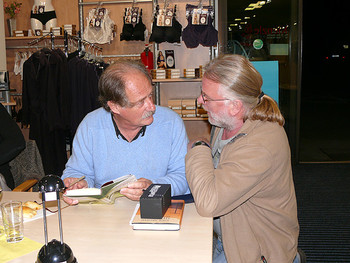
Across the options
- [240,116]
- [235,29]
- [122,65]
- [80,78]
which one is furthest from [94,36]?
[240,116]

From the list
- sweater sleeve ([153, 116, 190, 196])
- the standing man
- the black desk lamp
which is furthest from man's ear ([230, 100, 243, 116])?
the black desk lamp

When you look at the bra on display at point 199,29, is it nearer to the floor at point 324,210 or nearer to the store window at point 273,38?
the store window at point 273,38

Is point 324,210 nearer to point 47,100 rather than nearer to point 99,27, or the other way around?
point 47,100

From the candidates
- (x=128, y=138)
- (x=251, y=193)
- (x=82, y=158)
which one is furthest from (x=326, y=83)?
(x=251, y=193)

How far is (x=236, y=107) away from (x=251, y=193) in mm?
437

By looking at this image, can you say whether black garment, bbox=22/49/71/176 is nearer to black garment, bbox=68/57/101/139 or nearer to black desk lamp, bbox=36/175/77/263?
black garment, bbox=68/57/101/139

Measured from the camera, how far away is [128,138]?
2.17 meters

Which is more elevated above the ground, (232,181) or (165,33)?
(165,33)

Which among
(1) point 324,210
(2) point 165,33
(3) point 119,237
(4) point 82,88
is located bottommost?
(1) point 324,210

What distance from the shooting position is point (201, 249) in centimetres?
134

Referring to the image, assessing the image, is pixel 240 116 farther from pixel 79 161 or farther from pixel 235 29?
pixel 235 29

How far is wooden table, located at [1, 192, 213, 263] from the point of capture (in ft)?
4.28

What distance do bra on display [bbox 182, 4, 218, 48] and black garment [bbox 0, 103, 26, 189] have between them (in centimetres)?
254

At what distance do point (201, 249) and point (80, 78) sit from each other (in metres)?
3.49
